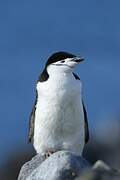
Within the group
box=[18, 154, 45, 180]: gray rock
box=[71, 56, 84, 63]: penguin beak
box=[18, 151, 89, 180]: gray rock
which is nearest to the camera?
box=[18, 151, 89, 180]: gray rock

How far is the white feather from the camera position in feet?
27.2

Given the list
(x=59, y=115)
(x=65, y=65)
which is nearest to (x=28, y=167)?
(x=59, y=115)

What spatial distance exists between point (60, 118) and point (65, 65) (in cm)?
64

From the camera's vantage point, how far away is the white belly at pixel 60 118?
8312 mm

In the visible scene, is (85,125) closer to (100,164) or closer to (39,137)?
(39,137)

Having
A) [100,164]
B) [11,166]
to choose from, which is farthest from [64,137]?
[11,166]

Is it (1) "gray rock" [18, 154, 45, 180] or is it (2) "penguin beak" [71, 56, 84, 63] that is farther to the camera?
(2) "penguin beak" [71, 56, 84, 63]

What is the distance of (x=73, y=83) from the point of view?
8.33 metres

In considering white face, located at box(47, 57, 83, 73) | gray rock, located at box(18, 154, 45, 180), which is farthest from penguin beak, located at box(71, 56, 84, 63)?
gray rock, located at box(18, 154, 45, 180)

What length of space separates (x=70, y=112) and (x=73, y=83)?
396 mm

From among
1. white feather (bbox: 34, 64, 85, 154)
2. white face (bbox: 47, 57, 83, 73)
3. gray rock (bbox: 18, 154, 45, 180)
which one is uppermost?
white face (bbox: 47, 57, 83, 73)

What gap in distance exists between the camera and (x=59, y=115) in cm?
849

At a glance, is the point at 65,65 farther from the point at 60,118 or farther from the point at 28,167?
the point at 28,167

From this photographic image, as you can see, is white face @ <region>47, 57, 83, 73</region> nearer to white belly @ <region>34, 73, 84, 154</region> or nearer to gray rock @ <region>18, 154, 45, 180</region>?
white belly @ <region>34, 73, 84, 154</region>
